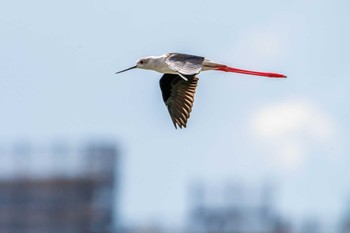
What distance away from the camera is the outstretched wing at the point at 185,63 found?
62.5 ft

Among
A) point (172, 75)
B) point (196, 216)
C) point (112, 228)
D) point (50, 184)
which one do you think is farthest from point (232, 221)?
point (172, 75)

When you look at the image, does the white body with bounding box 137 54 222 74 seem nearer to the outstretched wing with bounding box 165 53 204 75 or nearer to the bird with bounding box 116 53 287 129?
the bird with bounding box 116 53 287 129

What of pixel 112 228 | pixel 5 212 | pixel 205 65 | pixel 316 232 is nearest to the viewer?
pixel 205 65

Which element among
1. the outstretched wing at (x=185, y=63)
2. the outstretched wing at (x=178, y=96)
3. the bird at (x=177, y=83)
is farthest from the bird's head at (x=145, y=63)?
the outstretched wing at (x=178, y=96)

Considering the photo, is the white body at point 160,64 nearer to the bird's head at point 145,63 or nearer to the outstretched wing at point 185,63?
the bird's head at point 145,63

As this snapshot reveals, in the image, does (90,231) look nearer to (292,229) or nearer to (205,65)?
(292,229)

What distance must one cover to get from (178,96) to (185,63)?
2110mm

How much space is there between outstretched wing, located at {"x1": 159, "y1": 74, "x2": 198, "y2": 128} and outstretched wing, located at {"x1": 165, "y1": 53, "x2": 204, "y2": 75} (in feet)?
4.19

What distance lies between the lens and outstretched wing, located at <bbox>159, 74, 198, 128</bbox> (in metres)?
21.4

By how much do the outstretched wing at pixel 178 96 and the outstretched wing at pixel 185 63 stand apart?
1.28 meters

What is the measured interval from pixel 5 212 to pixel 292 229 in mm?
25944

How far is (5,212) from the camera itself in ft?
323

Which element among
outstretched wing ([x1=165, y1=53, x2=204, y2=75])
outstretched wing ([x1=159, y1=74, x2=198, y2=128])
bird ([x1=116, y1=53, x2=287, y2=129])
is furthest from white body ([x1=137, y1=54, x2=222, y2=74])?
outstretched wing ([x1=159, y1=74, x2=198, y2=128])

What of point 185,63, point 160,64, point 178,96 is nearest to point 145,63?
point 160,64
